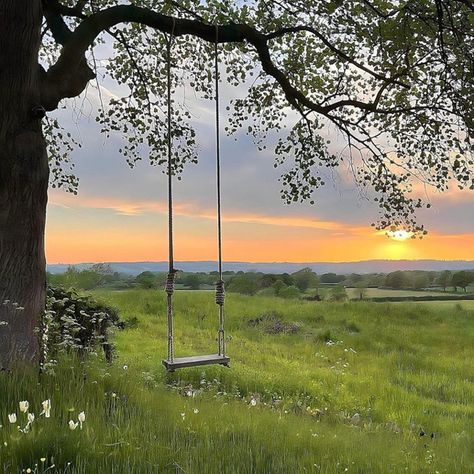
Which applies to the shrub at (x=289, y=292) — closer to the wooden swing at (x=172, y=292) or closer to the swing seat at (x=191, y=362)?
the wooden swing at (x=172, y=292)

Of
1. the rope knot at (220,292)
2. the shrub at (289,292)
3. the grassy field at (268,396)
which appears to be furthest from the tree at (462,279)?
the rope knot at (220,292)

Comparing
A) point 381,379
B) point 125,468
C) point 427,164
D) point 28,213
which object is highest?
point 427,164

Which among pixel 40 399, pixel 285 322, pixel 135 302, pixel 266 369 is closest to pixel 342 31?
pixel 266 369

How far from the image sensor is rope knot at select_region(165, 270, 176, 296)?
615 cm

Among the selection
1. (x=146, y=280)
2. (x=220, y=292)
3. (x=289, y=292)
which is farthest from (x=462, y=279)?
(x=220, y=292)

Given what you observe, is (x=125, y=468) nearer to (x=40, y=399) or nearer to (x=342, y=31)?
(x=40, y=399)

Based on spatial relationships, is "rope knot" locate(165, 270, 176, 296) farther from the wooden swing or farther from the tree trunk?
the tree trunk

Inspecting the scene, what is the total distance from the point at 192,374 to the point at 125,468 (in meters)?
7.32

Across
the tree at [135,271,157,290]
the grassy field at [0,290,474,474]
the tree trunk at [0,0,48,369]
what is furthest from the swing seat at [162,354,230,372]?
the tree at [135,271,157,290]

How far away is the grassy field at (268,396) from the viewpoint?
132 inches

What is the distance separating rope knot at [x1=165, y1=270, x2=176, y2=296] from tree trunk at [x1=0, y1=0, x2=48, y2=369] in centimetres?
161

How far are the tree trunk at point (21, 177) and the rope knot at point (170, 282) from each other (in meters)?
1.61

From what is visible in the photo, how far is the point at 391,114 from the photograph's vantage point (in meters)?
11.4

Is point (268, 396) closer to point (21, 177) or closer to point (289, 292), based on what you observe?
point (21, 177)
